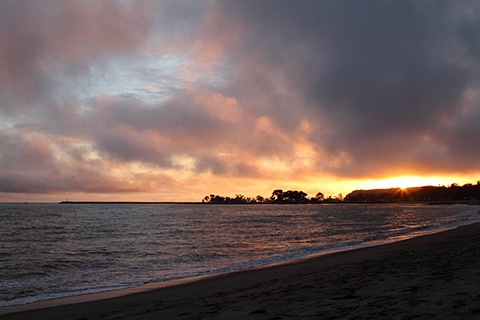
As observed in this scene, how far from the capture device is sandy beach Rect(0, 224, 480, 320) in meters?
6.48

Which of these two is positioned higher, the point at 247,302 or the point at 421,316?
the point at 421,316

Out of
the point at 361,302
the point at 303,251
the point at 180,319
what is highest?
the point at 361,302

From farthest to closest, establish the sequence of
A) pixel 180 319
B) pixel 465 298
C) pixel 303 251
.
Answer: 1. pixel 303 251
2. pixel 180 319
3. pixel 465 298

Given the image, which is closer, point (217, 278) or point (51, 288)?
point (51, 288)

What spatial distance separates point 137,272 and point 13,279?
658cm

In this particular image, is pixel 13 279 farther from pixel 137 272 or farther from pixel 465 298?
pixel 465 298

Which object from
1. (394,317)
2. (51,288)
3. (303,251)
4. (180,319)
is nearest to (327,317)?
(394,317)

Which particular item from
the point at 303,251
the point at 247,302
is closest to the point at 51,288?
the point at 247,302

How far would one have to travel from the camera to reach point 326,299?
8.35m

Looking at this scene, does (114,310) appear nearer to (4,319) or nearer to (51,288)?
(4,319)

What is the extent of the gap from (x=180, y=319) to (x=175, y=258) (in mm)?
15595

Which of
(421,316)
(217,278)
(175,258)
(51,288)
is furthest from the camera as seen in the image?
(175,258)

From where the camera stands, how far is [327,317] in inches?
256

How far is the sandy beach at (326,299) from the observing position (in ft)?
21.2
